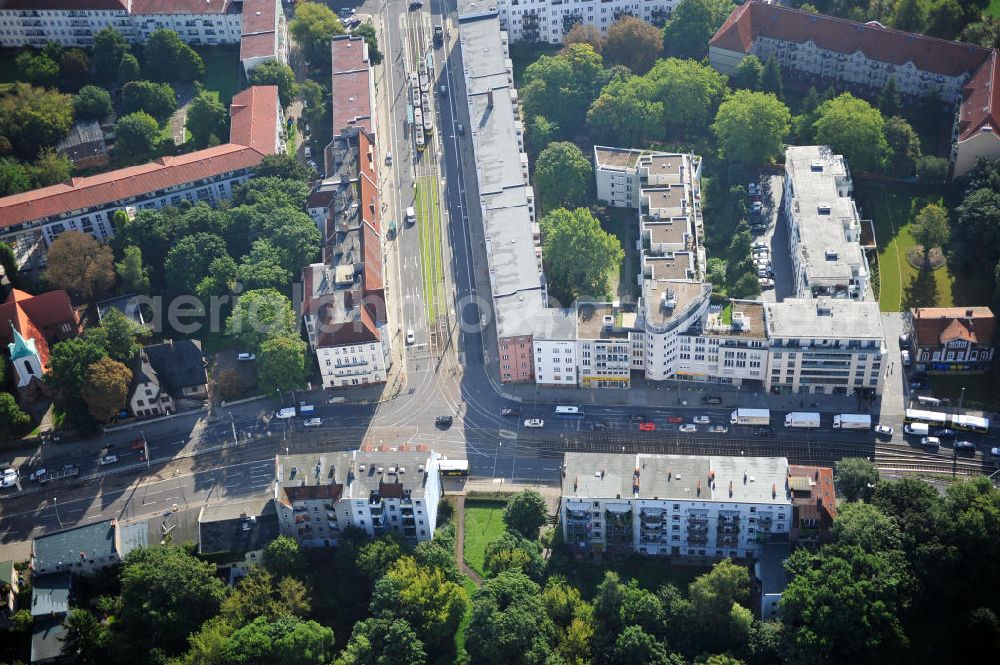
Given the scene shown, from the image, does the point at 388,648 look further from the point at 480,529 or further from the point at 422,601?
the point at 480,529

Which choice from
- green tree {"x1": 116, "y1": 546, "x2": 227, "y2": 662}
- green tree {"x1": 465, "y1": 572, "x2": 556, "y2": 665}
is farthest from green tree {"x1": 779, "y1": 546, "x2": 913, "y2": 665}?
green tree {"x1": 116, "y1": 546, "x2": 227, "y2": 662}

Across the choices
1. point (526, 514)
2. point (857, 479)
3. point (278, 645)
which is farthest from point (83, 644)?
point (857, 479)

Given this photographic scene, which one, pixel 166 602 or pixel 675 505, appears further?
pixel 675 505

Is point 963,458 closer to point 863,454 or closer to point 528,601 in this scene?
point 863,454

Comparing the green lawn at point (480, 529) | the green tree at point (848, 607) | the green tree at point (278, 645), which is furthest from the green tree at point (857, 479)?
the green tree at point (278, 645)

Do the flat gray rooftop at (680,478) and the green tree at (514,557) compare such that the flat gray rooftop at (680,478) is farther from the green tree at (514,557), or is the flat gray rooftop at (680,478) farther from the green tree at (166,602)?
the green tree at (166,602)

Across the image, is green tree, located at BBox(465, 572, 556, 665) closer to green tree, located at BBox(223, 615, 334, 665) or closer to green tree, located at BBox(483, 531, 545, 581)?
green tree, located at BBox(483, 531, 545, 581)
